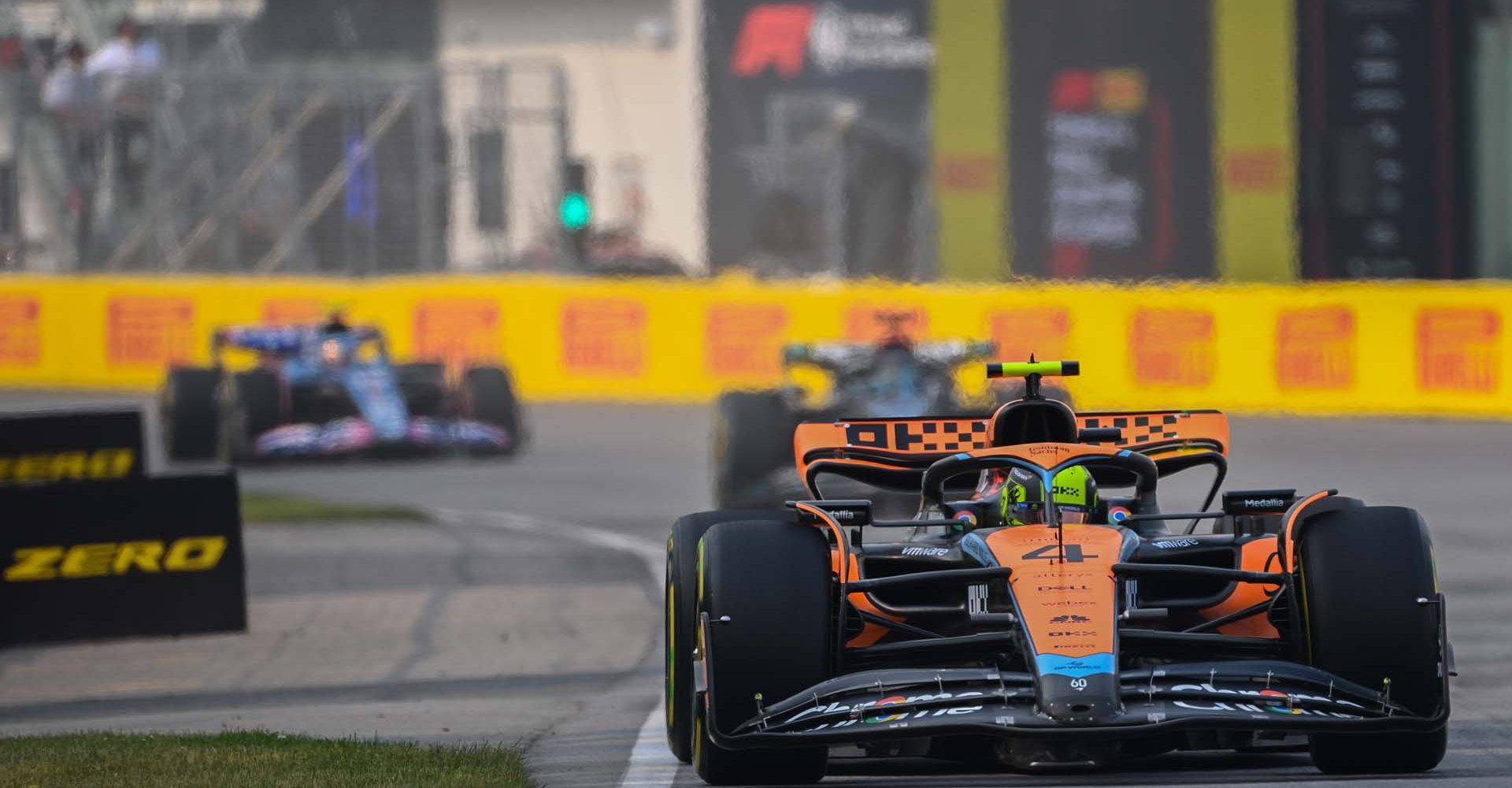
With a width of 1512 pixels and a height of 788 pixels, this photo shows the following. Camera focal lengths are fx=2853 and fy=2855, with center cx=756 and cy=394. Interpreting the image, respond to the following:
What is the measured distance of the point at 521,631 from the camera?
44.4ft

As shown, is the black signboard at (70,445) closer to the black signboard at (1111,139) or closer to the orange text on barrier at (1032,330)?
the orange text on barrier at (1032,330)

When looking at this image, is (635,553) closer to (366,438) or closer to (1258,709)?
(366,438)

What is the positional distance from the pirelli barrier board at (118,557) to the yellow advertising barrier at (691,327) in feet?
49.2

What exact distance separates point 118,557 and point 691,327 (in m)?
16.5

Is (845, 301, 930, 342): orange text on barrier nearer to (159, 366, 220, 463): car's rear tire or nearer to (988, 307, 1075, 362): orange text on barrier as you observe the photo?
(988, 307, 1075, 362): orange text on barrier

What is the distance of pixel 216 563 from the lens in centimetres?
1326

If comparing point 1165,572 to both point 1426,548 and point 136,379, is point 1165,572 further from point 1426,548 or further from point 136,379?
point 136,379

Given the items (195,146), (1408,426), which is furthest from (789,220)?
(1408,426)

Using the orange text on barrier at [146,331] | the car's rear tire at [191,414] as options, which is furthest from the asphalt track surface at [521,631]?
the orange text on barrier at [146,331]

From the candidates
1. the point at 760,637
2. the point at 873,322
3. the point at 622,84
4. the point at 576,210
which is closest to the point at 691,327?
the point at 873,322

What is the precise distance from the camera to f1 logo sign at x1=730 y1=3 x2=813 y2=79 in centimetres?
3669

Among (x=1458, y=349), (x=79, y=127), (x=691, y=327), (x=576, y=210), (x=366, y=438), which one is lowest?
(x=366, y=438)

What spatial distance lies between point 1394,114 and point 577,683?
75.4 feet

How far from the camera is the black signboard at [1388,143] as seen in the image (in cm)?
3266
